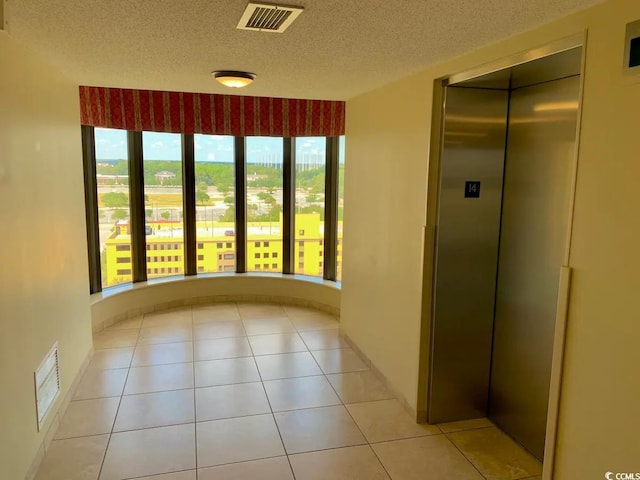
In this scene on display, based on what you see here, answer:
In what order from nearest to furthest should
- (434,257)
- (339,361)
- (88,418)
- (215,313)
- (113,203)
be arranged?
1. (434,257)
2. (88,418)
3. (339,361)
4. (113,203)
5. (215,313)

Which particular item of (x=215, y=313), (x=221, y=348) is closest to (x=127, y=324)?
(x=215, y=313)

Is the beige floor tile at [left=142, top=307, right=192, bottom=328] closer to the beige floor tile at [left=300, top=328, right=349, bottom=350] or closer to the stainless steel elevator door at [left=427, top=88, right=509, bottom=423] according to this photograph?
the beige floor tile at [left=300, top=328, right=349, bottom=350]

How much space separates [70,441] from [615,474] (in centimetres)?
282

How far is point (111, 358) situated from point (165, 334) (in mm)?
685

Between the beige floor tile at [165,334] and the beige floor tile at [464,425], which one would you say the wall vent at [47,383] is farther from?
the beige floor tile at [464,425]

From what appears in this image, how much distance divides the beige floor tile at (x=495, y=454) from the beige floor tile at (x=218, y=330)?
246 cm

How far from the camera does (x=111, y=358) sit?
4.05m

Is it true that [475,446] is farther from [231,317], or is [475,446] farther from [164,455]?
[231,317]

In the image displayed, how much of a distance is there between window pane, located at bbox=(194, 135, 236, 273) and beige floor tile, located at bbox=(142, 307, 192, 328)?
0.64 metres

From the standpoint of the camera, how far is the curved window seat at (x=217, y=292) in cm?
512

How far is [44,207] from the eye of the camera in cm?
278

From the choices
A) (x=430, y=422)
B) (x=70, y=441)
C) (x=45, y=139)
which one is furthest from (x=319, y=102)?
(x=70, y=441)

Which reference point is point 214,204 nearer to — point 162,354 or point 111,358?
point 162,354

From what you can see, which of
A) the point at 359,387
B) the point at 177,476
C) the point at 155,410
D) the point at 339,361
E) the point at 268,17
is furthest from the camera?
the point at 339,361
